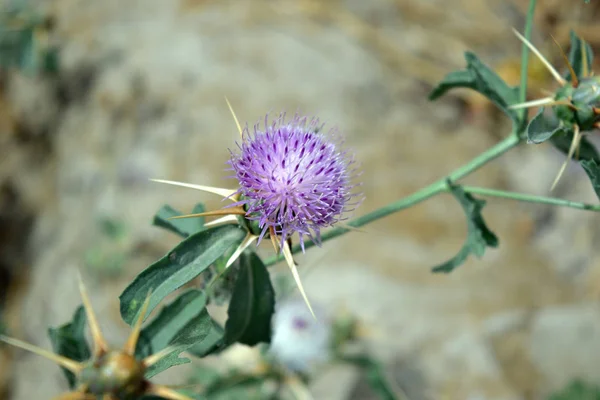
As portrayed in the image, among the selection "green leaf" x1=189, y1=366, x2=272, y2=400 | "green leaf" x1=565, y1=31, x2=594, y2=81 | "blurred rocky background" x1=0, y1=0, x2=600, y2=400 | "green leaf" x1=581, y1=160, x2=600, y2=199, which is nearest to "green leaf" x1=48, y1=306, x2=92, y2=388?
"green leaf" x1=189, y1=366, x2=272, y2=400

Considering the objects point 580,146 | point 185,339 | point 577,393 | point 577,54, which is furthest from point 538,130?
point 577,393

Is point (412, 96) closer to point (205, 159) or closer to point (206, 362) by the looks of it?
point (205, 159)

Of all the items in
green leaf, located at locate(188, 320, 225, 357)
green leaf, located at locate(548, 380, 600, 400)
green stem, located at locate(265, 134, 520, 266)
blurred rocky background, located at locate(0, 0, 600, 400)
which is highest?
blurred rocky background, located at locate(0, 0, 600, 400)

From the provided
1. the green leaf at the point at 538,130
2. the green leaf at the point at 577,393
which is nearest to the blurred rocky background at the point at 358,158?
the green leaf at the point at 577,393

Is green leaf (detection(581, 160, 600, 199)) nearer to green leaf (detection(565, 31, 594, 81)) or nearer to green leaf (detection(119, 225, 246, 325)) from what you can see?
green leaf (detection(565, 31, 594, 81))

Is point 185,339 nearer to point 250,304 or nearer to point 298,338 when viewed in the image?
point 250,304

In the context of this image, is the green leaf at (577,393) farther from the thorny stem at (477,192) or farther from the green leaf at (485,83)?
the green leaf at (485,83)
